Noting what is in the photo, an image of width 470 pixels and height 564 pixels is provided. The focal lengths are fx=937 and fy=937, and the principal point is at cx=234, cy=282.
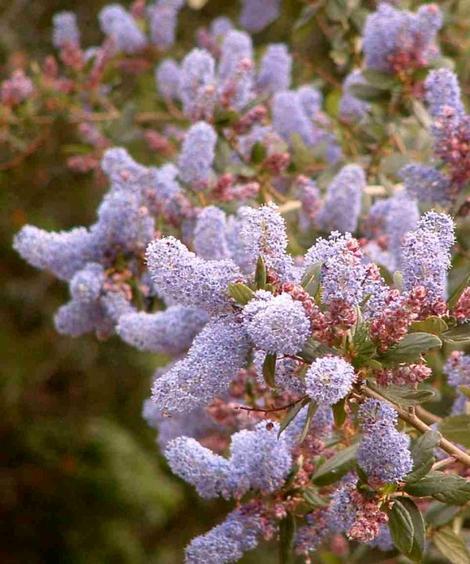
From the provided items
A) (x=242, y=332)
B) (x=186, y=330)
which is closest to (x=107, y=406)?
(x=186, y=330)

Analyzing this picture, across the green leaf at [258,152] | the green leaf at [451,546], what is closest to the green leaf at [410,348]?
the green leaf at [451,546]

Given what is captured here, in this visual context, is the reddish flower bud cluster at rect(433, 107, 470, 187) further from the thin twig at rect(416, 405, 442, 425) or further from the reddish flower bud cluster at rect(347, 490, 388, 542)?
the reddish flower bud cluster at rect(347, 490, 388, 542)

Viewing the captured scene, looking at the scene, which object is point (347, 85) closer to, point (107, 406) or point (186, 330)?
point (186, 330)

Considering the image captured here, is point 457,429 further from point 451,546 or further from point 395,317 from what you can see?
point 395,317

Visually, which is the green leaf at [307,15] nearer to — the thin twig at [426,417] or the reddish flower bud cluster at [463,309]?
the thin twig at [426,417]

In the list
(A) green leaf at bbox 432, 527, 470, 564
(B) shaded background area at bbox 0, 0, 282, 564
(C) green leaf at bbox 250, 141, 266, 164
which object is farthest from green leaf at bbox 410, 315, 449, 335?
(B) shaded background area at bbox 0, 0, 282, 564

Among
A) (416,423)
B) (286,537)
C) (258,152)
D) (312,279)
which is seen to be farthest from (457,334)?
(258,152)
